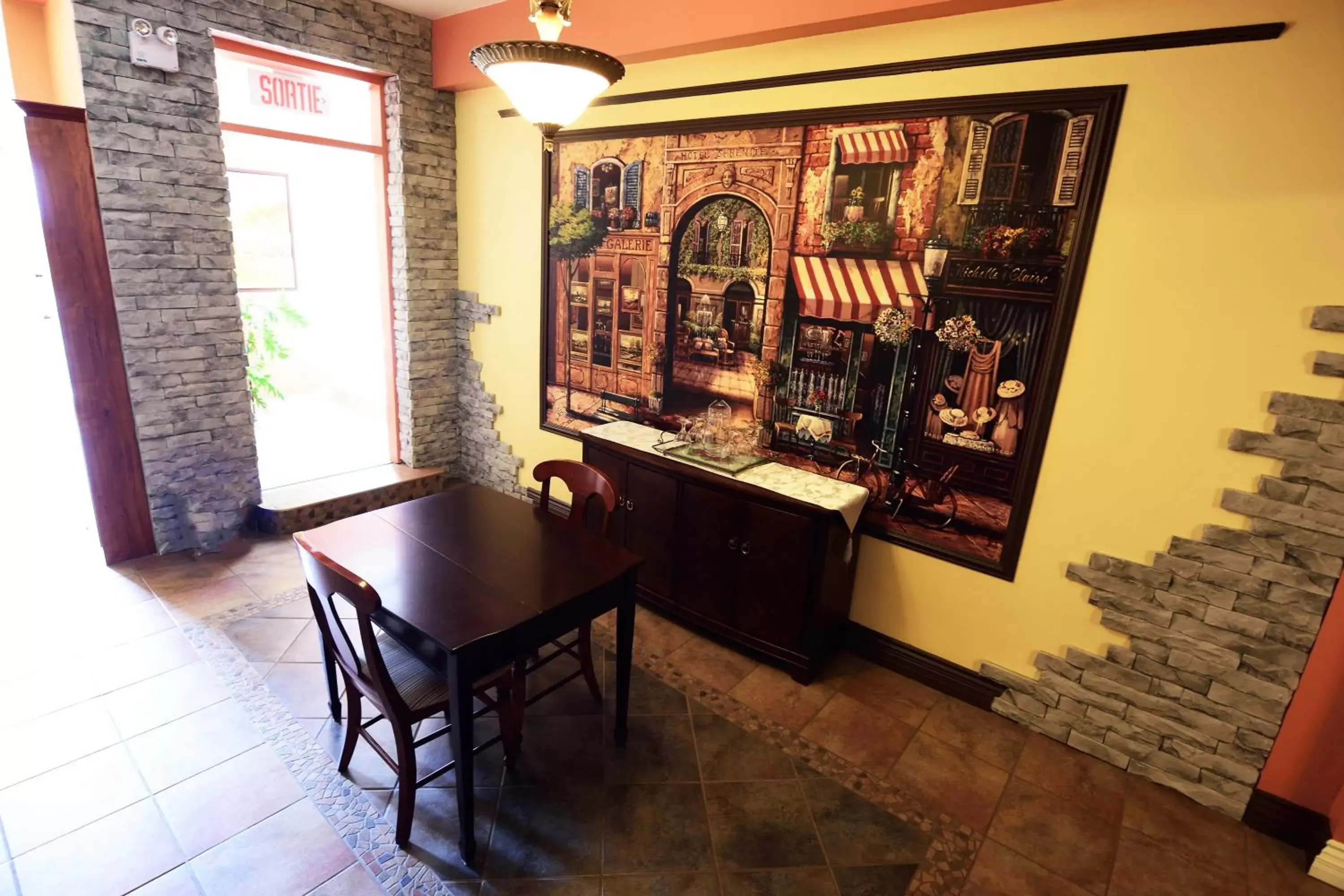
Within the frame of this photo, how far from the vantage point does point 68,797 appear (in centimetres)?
214

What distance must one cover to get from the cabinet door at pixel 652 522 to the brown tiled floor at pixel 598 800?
62 centimetres

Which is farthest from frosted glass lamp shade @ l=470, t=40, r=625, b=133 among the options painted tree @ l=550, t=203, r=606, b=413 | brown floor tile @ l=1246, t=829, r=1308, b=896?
brown floor tile @ l=1246, t=829, r=1308, b=896

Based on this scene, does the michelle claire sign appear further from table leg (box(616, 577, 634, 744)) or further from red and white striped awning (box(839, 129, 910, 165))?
table leg (box(616, 577, 634, 744))

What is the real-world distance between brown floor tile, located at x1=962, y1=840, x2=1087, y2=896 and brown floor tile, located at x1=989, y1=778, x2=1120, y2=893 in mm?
28

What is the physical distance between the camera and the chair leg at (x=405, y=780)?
1.96 meters

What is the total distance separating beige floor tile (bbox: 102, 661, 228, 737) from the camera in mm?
2479

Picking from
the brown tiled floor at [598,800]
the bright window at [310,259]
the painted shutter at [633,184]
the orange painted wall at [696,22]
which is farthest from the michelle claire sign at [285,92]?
the brown tiled floor at [598,800]

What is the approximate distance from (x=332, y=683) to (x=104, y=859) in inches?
29.3

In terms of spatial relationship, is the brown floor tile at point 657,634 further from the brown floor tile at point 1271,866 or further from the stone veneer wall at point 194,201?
the stone veneer wall at point 194,201

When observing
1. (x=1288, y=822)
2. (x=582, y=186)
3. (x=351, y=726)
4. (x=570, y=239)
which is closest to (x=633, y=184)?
(x=582, y=186)

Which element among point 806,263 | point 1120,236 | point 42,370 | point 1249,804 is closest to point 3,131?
point 42,370

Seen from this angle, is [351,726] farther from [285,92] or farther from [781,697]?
[285,92]

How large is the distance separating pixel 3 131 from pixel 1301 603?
21.5ft

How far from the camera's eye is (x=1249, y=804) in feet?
7.54
